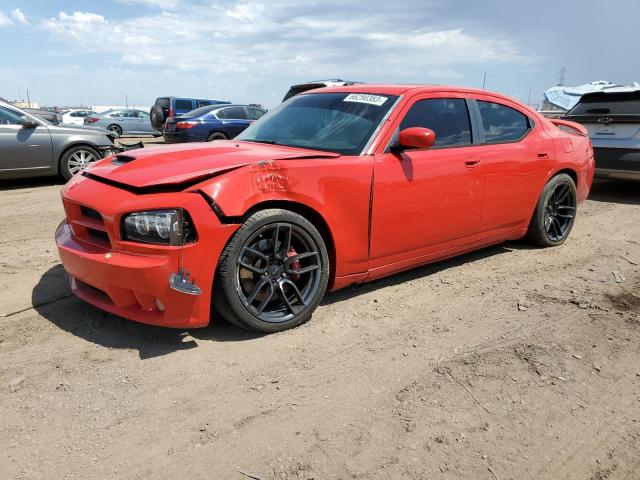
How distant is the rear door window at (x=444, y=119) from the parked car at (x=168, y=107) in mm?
15458

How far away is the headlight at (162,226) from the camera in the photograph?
8.98ft

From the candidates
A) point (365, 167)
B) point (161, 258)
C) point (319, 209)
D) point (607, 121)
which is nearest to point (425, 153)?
point (365, 167)

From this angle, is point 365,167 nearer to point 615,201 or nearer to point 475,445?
point 475,445

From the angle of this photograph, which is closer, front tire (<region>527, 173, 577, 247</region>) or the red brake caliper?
the red brake caliper

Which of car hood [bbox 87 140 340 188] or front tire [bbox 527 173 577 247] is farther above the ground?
car hood [bbox 87 140 340 188]

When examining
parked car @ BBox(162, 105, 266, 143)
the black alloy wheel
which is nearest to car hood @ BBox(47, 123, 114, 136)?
parked car @ BBox(162, 105, 266, 143)

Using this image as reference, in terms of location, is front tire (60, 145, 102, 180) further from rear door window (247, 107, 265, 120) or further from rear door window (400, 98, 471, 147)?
rear door window (247, 107, 265, 120)

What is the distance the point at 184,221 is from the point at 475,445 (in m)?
1.80

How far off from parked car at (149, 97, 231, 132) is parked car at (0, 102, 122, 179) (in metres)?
9.61

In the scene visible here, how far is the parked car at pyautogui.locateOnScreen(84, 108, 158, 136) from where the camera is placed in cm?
2235

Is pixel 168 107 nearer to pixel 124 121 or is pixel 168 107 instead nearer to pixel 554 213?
pixel 124 121

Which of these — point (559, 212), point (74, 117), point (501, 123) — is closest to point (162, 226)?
point (501, 123)

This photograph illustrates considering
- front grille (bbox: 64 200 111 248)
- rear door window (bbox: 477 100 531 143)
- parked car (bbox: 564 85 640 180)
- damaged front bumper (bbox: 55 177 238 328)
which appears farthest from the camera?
parked car (bbox: 564 85 640 180)

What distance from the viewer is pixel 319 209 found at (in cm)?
323
